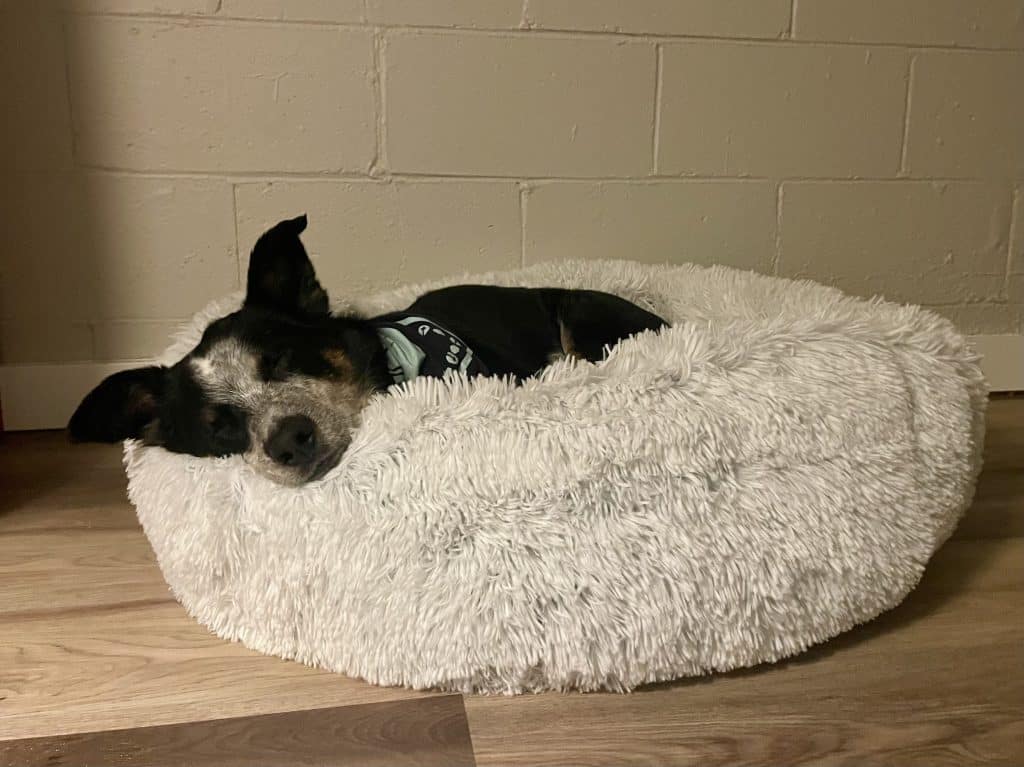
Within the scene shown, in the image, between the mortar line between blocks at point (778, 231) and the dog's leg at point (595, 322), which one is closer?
the dog's leg at point (595, 322)

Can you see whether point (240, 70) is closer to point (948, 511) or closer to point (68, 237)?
point (68, 237)

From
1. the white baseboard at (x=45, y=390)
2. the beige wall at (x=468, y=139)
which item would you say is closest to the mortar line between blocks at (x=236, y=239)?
the beige wall at (x=468, y=139)

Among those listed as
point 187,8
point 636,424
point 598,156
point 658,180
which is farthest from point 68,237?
point 636,424

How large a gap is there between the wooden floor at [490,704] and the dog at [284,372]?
32 centimetres

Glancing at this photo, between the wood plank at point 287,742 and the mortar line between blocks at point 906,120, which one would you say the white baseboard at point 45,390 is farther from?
the wood plank at point 287,742

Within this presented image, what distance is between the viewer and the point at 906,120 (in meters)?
2.63

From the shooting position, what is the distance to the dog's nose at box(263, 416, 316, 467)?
1.56 m

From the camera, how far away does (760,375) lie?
148 cm

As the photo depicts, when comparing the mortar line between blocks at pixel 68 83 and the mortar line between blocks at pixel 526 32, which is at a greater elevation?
the mortar line between blocks at pixel 526 32

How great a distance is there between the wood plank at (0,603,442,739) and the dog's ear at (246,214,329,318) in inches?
25.5

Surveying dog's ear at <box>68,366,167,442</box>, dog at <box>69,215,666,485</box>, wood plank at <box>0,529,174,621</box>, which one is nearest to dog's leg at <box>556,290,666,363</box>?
dog at <box>69,215,666,485</box>

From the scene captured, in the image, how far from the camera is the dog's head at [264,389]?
5.26 ft

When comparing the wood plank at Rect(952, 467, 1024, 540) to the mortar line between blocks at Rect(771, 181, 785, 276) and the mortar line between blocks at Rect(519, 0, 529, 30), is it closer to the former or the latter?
the mortar line between blocks at Rect(771, 181, 785, 276)

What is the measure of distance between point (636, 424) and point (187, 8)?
1.72 m
